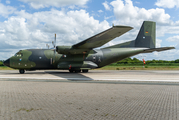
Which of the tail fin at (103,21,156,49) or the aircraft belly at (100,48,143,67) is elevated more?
the tail fin at (103,21,156,49)

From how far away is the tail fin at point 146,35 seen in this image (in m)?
23.8

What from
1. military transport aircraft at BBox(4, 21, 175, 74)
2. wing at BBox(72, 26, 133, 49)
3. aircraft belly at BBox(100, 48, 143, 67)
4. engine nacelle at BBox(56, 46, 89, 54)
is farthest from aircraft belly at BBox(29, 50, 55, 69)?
aircraft belly at BBox(100, 48, 143, 67)

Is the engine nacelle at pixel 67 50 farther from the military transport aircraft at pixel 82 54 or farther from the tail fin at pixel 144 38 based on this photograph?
the tail fin at pixel 144 38

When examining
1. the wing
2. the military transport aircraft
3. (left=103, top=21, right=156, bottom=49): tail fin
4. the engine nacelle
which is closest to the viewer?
the wing

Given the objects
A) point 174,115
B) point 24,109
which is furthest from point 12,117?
point 174,115

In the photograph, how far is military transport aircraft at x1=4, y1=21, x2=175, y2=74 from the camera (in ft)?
66.7

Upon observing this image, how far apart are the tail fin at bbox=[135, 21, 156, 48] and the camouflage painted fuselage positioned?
3544 millimetres

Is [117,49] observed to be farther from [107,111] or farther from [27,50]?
[107,111]

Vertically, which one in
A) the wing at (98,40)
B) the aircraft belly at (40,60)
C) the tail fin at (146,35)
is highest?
A: the tail fin at (146,35)

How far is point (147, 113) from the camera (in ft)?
16.4

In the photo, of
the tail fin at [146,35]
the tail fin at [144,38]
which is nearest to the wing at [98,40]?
the tail fin at [144,38]

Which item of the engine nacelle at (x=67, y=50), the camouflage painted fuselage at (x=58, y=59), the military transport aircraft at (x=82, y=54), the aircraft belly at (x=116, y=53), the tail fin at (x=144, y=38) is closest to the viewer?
the engine nacelle at (x=67, y=50)

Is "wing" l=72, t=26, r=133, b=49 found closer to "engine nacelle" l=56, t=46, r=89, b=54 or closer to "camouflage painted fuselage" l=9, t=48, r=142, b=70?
"engine nacelle" l=56, t=46, r=89, b=54

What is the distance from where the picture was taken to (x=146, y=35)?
23.9m
